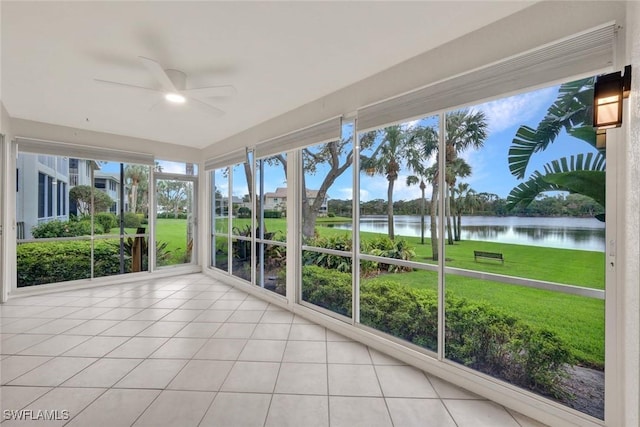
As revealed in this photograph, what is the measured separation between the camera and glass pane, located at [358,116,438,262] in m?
2.88

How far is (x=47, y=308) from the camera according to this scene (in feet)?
12.0

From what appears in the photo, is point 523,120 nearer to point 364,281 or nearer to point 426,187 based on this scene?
point 426,187

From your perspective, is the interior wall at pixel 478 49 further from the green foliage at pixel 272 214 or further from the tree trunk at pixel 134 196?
the tree trunk at pixel 134 196

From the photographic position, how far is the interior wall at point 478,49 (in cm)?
162

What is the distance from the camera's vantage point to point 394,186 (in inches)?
121

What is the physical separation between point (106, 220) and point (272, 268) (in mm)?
3309

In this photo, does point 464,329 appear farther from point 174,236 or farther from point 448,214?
point 174,236

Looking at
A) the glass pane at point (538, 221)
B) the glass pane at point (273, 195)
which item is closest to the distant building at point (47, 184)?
the glass pane at point (273, 195)

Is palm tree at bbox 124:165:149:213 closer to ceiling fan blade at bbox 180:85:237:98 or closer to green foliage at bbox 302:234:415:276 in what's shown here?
ceiling fan blade at bbox 180:85:237:98

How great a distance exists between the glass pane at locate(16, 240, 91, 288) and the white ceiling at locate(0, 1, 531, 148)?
2.42 meters

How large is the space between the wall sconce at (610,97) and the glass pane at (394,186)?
1478mm

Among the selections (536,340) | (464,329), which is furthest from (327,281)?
(536,340)

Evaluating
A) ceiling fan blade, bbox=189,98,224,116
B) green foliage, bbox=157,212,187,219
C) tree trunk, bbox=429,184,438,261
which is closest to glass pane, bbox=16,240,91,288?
green foliage, bbox=157,212,187,219

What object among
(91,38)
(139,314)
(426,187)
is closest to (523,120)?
(426,187)
